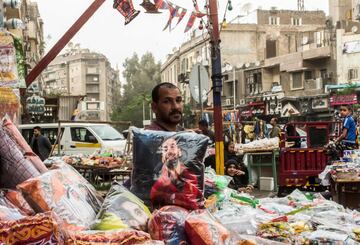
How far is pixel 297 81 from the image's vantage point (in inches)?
1880

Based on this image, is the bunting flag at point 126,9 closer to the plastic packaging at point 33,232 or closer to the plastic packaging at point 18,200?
the plastic packaging at point 18,200

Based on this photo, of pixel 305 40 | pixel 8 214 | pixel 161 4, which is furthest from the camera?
pixel 305 40

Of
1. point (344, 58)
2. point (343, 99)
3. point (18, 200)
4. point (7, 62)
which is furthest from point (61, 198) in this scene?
point (344, 58)

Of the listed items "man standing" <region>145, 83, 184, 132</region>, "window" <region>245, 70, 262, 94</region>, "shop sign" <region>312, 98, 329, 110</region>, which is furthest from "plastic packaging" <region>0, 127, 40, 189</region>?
"window" <region>245, 70, 262, 94</region>

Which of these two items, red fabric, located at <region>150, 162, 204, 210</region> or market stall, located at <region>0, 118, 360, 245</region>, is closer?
market stall, located at <region>0, 118, 360, 245</region>

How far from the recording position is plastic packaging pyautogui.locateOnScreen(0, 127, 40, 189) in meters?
3.22

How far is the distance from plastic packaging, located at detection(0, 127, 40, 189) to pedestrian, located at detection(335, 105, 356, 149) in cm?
973

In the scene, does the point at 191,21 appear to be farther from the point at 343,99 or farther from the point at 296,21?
the point at 296,21

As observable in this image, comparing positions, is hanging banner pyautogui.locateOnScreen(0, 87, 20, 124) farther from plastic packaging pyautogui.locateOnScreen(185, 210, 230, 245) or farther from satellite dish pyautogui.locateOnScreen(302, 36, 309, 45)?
satellite dish pyautogui.locateOnScreen(302, 36, 309, 45)

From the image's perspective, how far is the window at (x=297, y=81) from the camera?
4728cm

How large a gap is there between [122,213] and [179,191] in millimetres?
349

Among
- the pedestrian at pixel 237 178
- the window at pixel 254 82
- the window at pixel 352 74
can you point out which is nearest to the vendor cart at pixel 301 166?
the pedestrian at pixel 237 178

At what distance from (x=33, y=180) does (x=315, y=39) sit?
49.7 meters

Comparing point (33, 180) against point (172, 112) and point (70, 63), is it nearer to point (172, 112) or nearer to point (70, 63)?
point (172, 112)
